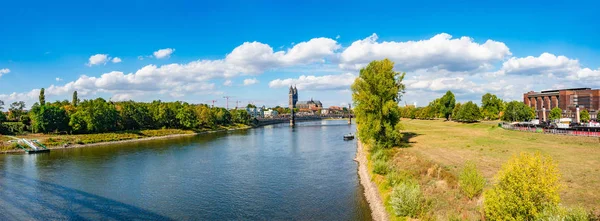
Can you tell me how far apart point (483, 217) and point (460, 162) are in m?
19.8

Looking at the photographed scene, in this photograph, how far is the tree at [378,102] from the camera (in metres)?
54.5

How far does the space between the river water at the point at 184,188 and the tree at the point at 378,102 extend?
6.54 metres

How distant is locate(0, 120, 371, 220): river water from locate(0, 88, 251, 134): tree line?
3373 cm

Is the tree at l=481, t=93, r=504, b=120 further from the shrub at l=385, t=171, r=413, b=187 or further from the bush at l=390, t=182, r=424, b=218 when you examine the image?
the bush at l=390, t=182, r=424, b=218

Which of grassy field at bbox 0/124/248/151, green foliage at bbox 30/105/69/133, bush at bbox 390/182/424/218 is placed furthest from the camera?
green foliage at bbox 30/105/69/133

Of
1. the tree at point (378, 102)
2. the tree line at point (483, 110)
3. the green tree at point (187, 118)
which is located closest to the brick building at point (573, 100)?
the tree line at point (483, 110)

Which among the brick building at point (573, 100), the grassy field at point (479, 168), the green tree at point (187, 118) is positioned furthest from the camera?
the green tree at point (187, 118)

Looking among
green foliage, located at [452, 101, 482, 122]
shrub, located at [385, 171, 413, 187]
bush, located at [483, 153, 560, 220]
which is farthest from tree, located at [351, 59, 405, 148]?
green foliage, located at [452, 101, 482, 122]

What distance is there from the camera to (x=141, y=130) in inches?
4557

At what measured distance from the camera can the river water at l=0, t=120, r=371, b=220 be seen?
1190 inches

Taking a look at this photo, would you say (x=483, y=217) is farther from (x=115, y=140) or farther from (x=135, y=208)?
(x=115, y=140)

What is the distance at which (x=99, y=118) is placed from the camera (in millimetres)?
101062

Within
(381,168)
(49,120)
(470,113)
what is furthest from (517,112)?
(49,120)

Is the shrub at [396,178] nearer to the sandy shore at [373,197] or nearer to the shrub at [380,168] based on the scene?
the sandy shore at [373,197]
